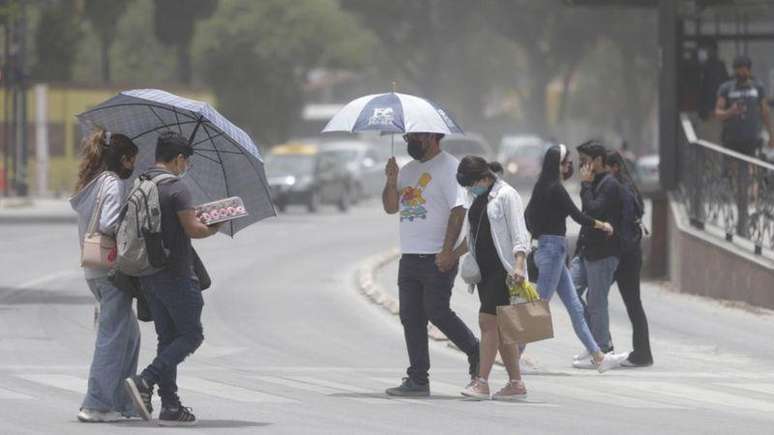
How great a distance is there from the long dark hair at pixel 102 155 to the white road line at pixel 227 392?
6.47 feet

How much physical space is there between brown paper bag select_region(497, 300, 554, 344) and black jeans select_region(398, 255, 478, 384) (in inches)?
14.5

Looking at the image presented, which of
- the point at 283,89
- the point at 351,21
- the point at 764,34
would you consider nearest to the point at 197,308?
the point at 764,34

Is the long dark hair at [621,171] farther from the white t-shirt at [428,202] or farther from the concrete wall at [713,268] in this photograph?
the concrete wall at [713,268]

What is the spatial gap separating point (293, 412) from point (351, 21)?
71.4 metres

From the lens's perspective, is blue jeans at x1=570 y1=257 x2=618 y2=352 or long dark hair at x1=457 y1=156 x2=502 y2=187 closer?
long dark hair at x1=457 y1=156 x2=502 y2=187

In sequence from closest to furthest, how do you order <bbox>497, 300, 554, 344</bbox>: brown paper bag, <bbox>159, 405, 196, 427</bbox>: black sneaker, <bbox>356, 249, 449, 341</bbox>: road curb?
<bbox>159, 405, 196, 427</bbox>: black sneaker → <bbox>497, 300, 554, 344</bbox>: brown paper bag → <bbox>356, 249, 449, 341</bbox>: road curb

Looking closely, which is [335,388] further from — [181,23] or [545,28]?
[545,28]

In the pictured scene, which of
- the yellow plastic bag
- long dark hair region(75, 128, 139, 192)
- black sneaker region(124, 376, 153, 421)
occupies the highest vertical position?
long dark hair region(75, 128, 139, 192)

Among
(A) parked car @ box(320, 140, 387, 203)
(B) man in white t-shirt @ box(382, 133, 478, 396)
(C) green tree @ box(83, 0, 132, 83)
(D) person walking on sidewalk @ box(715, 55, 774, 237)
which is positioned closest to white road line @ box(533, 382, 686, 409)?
(B) man in white t-shirt @ box(382, 133, 478, 396)

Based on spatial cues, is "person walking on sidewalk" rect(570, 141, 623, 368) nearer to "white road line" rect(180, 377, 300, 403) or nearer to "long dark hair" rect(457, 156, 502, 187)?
"long dark hair" rect(457, 156, 502, 187)

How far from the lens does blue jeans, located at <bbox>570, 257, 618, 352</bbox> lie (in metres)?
14.7

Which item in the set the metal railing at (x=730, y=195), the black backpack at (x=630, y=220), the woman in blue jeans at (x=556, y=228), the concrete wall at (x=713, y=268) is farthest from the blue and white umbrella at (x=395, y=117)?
the metal railing at (x=730, y=195)

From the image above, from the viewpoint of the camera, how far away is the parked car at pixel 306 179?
148ft

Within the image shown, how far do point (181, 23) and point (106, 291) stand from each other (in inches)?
2394
